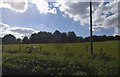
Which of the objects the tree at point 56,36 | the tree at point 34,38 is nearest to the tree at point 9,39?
the tree at point 34,38

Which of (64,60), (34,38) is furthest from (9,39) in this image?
(64,60)

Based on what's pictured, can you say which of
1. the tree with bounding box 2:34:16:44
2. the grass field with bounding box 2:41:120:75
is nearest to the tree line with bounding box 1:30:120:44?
the tree with bounding box 2:34:16:44

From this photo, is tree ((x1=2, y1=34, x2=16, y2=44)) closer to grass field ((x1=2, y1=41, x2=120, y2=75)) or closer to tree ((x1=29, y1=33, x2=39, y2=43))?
grass field ((x1=2, y1=41, x2=120, y2=75))

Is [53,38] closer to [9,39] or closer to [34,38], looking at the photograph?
[34,38]

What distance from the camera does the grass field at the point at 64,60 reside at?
942 centimetres

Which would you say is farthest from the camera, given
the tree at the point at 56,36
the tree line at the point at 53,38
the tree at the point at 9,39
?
the tree at the point at 9,39

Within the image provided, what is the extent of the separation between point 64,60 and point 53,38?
923 mm

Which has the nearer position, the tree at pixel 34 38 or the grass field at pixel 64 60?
the grass field at pixel 64 60

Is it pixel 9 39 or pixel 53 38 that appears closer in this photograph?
pixel 53 38

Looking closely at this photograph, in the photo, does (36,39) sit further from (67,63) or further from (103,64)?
(103,64)

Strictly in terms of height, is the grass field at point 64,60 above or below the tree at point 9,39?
below

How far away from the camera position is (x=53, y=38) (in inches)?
380

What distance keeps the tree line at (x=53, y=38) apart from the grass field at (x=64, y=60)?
153 mm

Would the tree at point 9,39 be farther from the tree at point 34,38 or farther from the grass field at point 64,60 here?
the tree at point 34,38
